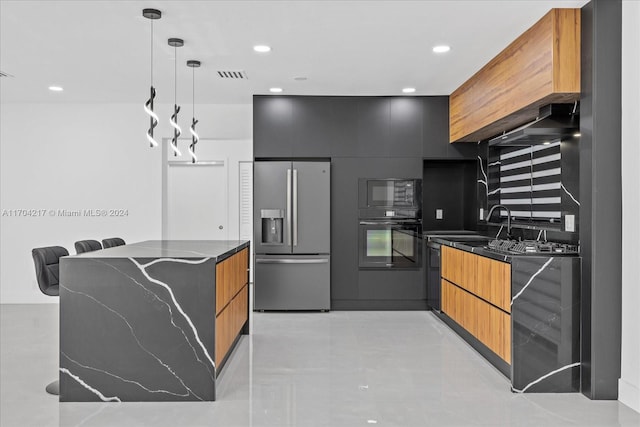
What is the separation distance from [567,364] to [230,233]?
5167 millimetres

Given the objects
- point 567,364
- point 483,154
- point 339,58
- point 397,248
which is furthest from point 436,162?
point 567,364

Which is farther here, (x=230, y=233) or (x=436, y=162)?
(x=230, y=233)

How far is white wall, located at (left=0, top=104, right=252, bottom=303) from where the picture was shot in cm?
693

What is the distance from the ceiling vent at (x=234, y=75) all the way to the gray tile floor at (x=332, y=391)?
2.65 metres

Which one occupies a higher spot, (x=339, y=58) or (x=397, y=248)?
(x=339, y=58)

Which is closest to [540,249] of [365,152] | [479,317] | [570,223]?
[570,223]

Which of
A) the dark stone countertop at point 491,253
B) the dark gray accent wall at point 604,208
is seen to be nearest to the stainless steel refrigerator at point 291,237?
the dark stone countertop at point 491,253

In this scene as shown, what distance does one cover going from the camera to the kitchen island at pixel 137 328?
334cm

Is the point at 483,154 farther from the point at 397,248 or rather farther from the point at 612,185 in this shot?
the point at 612,185

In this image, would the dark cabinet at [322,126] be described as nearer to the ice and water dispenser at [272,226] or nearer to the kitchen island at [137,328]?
the ice and water dispenser at [272,226]

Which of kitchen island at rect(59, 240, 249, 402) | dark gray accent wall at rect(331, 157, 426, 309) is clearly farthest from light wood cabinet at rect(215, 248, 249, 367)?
dark gray accent wall at rect(331, 157, 426, 309)

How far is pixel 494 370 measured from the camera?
405 cm

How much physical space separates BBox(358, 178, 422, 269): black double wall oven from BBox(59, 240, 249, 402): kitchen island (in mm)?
3289
